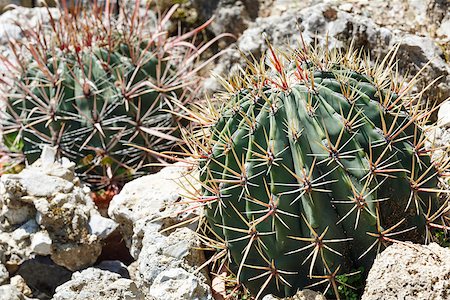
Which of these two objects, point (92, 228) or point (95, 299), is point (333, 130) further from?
point (92, 228)

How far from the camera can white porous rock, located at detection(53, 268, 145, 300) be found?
2846 millimetres

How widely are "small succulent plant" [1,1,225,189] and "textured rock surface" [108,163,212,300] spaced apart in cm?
57

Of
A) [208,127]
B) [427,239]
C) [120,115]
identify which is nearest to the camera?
[427,239]

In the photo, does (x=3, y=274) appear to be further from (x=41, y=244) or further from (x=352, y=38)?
(x=352, y=38)

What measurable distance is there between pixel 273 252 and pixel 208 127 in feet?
1.98

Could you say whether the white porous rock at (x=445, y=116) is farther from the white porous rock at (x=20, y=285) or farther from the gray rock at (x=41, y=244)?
the white porous rock at (x=20, y=285)

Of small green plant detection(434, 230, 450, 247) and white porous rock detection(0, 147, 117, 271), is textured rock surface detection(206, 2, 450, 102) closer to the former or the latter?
small green plant detection(434, 230, 450, 247)

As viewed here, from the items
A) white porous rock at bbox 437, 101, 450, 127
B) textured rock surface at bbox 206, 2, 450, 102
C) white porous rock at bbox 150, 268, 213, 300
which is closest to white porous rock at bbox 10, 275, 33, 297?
white porous rock at bbox 150, 268, 213, 300

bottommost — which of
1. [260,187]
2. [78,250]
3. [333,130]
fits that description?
[78,250]

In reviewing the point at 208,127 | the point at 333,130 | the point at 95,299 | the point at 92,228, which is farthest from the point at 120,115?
the point at 333,130

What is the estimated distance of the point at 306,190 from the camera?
8.49ft

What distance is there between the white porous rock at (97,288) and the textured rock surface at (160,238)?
89mm

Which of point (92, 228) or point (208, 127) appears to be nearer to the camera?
point (208, 127)

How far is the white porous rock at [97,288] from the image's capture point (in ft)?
9.34
